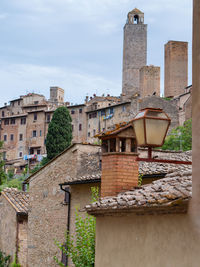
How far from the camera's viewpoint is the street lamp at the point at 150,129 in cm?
731

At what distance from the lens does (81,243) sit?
13.3 m

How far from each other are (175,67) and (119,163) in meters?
79.4

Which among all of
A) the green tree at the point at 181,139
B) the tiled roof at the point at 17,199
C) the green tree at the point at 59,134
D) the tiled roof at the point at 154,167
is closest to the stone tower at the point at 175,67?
the green tree at the point at 59,134

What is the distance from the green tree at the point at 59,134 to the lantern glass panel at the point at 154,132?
53574 mm

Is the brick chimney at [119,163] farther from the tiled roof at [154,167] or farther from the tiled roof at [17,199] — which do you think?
the tiled roof at [17,199]

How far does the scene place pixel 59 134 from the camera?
6325 centimetres

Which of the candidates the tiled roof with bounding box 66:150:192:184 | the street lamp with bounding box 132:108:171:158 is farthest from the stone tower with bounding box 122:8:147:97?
the street lamp with bounding box 132:108:171:158

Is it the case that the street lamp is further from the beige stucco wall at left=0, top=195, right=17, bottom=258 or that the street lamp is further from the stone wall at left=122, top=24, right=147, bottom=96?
the stone wall at left=122, top=24, right=147, bottom=96

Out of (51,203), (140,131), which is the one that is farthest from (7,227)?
(140,131)

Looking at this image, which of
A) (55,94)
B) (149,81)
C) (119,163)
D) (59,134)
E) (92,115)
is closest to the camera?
(119,163)

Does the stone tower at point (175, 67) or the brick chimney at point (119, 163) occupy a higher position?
the stone tower at point (175, 67)

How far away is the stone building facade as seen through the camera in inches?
984

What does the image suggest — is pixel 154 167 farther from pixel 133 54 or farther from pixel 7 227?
pixel 133 54

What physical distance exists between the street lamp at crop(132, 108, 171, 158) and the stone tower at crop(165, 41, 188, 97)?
80.0 meters
